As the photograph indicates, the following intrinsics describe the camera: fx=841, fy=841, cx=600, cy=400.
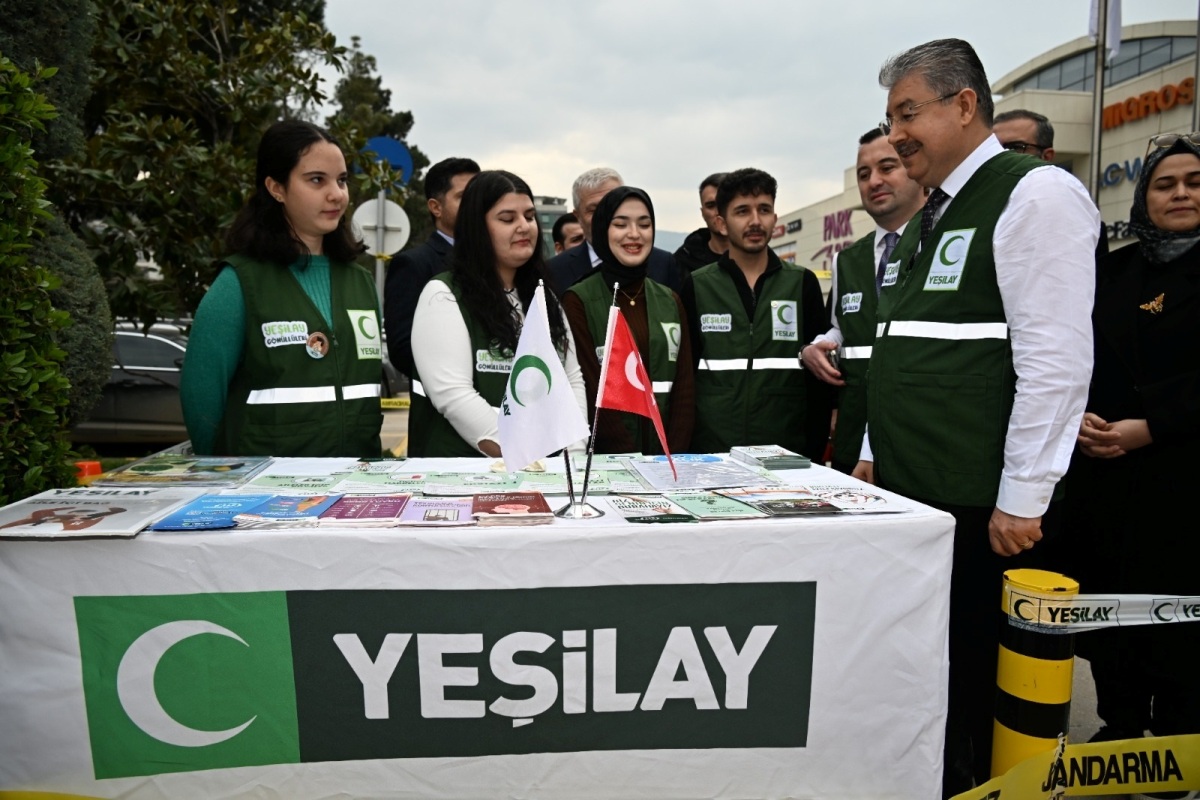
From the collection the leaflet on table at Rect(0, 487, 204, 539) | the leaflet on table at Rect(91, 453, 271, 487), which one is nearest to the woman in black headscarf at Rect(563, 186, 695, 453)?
the leaflet on table at Rect(91, 453, 271, 487)

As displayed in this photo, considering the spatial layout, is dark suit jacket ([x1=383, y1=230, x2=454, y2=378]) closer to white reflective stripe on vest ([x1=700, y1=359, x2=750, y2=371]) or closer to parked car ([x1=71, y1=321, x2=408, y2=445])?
white reflective stripe on vest ([x1=700, y1=359, x2=750, y2=371])

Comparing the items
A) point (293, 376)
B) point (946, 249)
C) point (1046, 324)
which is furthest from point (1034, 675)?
point (293, 376)

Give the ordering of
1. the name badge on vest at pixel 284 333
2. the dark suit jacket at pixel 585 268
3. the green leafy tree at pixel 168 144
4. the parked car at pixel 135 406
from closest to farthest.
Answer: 1. the name badge on vest at pixel 284 333
2. the dark suit jacket at pixel 585 268
3. the green leafy tree at pixel 168 144
4. the parked car at pixel 135 406

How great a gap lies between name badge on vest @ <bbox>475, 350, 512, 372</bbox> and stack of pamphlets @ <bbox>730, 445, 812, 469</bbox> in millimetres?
836

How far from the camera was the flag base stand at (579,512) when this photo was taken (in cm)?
199

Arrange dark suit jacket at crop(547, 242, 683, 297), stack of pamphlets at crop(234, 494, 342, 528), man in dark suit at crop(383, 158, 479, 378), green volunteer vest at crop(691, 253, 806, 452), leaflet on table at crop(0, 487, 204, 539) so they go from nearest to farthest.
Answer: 1. leaflet on table at crop(0, 487, 204, 539)
2. stack of pamphlets at crop(234, 494, 342, 528)
3. green volunteer vest at crop(691, 253, 806, 452)
4. man in dark suit at crop(383, 158, 479, 378)
5. dark suit jacket at crop(547, 242, 683, 297)

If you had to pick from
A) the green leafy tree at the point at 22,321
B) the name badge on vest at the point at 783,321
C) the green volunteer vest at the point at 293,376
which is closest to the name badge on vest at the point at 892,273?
the name badge on vest at the point at 783,321

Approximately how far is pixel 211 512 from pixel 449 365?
3.29 feet

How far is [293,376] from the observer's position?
108 inches

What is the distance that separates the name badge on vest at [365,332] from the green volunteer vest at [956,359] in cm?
171

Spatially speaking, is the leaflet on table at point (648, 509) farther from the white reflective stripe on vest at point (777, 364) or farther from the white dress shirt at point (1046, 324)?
the white reflective stripe on vest at point (777, 364)

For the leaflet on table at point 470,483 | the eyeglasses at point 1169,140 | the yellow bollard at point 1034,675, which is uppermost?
the eyeglasses at point 1169,140

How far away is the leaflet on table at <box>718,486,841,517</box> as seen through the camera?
202 cm

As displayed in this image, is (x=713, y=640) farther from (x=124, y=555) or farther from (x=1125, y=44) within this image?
(x=1125, y=44)
